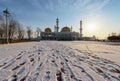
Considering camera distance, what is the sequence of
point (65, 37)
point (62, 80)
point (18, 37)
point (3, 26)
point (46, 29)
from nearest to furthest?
point (62, 80)
point (3, 26)
point (18, 37)
point (65, 37)
point (46, 29)

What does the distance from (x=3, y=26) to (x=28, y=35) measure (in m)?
30.8

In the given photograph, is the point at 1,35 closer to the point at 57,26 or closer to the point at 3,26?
the point at 3,26

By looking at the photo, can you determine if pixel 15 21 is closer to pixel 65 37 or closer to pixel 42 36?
pixel 42 36

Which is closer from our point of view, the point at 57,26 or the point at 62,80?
the point at 62,80

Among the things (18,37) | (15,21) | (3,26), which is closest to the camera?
(3,26)

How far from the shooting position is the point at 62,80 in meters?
5.22

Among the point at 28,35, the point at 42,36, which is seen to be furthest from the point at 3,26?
the point at 42,36

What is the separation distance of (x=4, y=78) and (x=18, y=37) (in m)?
64.7

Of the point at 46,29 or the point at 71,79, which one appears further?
the point at 46,29

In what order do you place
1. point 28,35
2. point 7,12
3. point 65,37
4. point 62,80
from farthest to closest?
point 65,37
point 28,35
point 7,12
point 62,80

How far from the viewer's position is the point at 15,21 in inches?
2367

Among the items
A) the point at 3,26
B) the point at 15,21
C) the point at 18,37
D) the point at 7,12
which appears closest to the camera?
the point at 7,12

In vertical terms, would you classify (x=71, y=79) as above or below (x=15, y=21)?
below

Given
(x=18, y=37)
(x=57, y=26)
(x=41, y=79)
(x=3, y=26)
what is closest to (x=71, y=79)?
(x=41, y=79)
